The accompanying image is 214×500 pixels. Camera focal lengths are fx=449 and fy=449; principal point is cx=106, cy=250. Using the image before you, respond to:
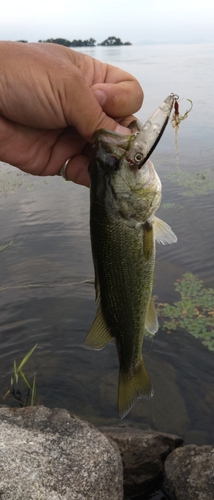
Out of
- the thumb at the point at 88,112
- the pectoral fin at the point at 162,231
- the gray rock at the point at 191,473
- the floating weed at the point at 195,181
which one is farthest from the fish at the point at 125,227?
the floating weed at the point at 195,181

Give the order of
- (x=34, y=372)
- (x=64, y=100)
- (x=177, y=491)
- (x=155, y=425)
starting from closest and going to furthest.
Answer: (x=64, y=100) → (x=177, y=491) → (x=155, y=425) → (x=34, y=372)

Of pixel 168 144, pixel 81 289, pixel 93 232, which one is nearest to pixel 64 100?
pixel 93 232

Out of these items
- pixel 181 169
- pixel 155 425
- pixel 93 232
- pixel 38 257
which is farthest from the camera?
pixel 181 169

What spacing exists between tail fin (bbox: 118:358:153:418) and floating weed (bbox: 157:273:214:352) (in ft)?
10.0

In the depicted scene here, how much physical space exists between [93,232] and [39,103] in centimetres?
97

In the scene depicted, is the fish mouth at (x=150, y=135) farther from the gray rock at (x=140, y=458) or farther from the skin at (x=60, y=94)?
the gray rock at (x=140, y=458)

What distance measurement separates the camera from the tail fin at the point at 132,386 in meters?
3.04

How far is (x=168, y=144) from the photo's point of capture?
15.2 meters

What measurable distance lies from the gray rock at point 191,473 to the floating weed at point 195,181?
293 inches

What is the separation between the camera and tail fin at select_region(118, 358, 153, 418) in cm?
304

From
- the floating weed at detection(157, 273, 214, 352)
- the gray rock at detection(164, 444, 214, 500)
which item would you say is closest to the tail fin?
the gray rock at detection(164, 444, 214, 500)

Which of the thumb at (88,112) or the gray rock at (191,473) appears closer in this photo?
the thumb at (88,112)

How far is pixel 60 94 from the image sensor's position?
9.05ft

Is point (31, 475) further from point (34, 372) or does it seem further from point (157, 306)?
point (157, 306)
